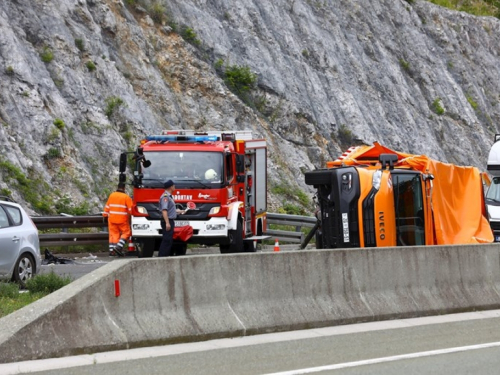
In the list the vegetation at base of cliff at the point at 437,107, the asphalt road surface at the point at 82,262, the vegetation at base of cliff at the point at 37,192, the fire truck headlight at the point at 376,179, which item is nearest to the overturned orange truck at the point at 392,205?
the fire truck headlight at the point at 376,179

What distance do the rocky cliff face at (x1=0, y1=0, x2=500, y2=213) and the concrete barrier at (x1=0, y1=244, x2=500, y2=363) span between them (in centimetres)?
1370

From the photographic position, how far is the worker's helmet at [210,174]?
2177cm

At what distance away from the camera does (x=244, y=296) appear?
11633 millimetres

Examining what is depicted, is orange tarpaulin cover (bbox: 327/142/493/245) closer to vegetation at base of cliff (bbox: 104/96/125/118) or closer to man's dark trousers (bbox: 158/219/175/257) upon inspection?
man's dark trousers (bbox: 158/219/175/257)

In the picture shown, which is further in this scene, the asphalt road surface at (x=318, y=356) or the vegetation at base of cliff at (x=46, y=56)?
the vegetation at base of cliff at (x=46, y=56)

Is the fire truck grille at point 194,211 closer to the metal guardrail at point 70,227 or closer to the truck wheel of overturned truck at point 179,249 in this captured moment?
the truck wheel of overturned truck at point 179,249

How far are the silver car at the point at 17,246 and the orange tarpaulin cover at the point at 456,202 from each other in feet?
23.5

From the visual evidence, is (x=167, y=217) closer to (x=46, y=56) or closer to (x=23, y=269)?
(x=23, y=269)

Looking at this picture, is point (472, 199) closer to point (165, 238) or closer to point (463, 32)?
point (165, 238)

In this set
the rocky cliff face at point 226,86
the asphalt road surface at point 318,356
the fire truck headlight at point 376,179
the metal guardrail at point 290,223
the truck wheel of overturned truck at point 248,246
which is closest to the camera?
the asphalt road surface at point 318,356

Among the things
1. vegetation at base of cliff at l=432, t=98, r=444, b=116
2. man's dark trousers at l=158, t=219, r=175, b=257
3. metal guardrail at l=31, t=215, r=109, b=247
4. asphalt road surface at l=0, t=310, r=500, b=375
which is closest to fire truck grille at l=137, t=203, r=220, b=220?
man's dark trousers at l=158, t=219, r=175, b=257

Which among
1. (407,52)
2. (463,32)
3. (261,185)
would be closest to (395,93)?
(407,52)

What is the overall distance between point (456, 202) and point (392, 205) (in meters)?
2.20

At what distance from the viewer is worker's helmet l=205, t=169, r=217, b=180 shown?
21.8 m
